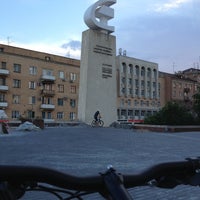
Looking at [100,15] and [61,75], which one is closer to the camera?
[100,15]

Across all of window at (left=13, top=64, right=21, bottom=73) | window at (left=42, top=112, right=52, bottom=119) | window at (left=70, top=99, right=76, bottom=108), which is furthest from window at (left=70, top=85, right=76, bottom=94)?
window at (left=13, top=64, right=21, bottom=73)

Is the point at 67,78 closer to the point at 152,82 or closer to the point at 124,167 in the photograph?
the point at 152,82

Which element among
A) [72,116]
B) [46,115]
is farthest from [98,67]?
[72,116]

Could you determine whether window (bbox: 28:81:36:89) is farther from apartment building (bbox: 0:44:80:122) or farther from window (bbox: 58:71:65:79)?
window (bbox: 58:71:65:79)

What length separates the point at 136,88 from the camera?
79.9m

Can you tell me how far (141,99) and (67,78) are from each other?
76.8 feet

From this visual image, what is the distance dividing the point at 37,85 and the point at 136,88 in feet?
91.9

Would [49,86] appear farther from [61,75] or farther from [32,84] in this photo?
[32,84]

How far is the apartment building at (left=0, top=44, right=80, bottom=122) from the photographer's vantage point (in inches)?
2156

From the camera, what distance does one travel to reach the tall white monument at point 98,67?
29.5 metres

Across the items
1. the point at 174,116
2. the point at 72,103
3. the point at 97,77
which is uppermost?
the point at 97,77

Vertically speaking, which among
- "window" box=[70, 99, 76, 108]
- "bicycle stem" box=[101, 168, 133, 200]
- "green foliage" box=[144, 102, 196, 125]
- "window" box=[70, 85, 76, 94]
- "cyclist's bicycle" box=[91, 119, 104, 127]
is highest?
"window" box=[70, 85, 76, 94]

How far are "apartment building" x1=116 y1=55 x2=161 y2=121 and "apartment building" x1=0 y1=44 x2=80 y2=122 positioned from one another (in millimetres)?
14949

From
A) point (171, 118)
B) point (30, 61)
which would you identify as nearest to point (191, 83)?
point (30, 61)
